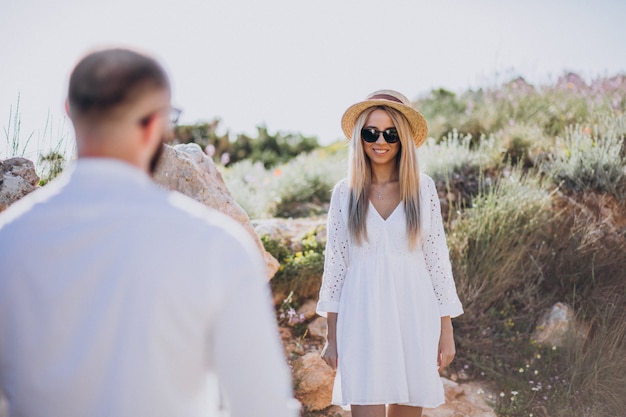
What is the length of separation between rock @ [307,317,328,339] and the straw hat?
205 centimetres

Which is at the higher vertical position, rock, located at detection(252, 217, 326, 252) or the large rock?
the large rock

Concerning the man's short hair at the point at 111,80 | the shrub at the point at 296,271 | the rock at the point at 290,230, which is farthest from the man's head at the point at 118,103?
the rock at the point at 290,230

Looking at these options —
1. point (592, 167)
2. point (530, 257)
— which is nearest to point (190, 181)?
point (530, 257)

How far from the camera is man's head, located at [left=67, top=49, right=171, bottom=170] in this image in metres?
1.32

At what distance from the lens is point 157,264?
1.24 m

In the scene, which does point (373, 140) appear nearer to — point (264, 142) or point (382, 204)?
point (382, 204)

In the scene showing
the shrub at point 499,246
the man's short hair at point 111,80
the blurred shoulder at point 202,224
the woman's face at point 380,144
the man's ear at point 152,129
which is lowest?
the shrub at point 499,246

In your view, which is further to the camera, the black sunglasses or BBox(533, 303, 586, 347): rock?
BBox(533, 303, 586, 347): rock

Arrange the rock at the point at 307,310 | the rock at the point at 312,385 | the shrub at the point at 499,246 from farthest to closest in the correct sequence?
A: 1. the shrub at the point at 499,246
2. the rock at the point at 307,310
3. the rock at the point at 312,385

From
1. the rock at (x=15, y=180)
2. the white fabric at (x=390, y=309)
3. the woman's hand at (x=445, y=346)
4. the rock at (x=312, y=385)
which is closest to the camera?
the white fabric at (x=390, y=309)

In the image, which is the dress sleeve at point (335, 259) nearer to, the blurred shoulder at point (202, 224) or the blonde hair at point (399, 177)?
the blonde hair at point (399, 177)

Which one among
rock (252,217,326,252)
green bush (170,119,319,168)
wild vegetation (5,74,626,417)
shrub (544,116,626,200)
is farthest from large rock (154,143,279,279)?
green bush (170,119,319,168)

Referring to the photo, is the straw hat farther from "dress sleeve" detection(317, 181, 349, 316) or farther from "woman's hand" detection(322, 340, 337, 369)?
"woman's hand" detection(322, 340, 337, 369)

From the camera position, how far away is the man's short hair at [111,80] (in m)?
1.32
